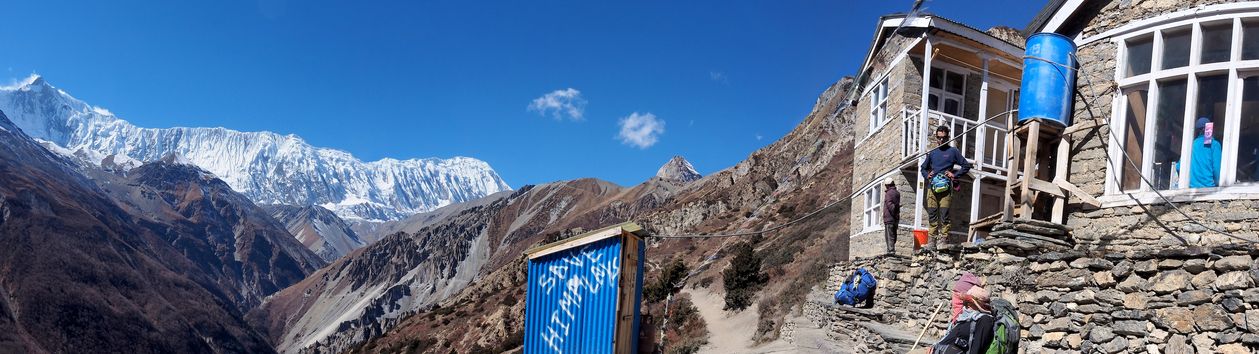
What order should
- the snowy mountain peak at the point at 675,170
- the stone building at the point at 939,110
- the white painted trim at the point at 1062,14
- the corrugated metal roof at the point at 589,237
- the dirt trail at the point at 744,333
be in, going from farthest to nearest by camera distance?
the snowy mountain peak at the point at 675,170, the stone building at the point at 939,110, the dirt trail at the point at 744,333, the corrugated metal roof at the point at 589,237, the white painted trim at the point at 1062,14

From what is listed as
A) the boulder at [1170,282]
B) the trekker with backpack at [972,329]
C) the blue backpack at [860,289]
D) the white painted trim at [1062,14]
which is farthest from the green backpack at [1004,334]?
the blue backpack at [860,289]

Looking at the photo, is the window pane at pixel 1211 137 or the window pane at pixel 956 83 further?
the window pane at pixel 956 83

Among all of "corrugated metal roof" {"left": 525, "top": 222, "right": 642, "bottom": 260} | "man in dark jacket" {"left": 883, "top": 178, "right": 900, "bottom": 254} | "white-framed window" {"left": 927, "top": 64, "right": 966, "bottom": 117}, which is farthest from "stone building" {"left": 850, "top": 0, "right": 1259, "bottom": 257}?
"corrugated metal roof" {"left": 525, "top": 222, "right": 642, "bottom": 260}

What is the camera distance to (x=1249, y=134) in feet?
25.8

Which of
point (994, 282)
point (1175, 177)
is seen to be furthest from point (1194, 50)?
point (994, 282)

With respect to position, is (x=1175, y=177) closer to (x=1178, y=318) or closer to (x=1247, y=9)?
(x=1247, y=9)

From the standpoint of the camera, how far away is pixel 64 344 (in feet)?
345

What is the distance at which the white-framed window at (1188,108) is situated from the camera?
7848 mm

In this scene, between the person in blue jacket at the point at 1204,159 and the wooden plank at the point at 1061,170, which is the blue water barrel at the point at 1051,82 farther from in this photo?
the person in blue jacket at the point at 1204,159

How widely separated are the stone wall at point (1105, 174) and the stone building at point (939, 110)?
379 cm

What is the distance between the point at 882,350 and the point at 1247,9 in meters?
5.69

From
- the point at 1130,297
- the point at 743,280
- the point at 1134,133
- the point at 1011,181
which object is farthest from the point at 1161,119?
the point at 743,280

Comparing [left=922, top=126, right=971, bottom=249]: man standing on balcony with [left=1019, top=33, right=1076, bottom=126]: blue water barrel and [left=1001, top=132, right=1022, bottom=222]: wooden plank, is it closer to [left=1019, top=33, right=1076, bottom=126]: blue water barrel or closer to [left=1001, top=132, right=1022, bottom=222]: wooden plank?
[left=1001, top=132, right=1022, bottom=222]: wooden plank

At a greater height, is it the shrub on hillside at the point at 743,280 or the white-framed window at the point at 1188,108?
the white-framed window at the point at 1188,108
